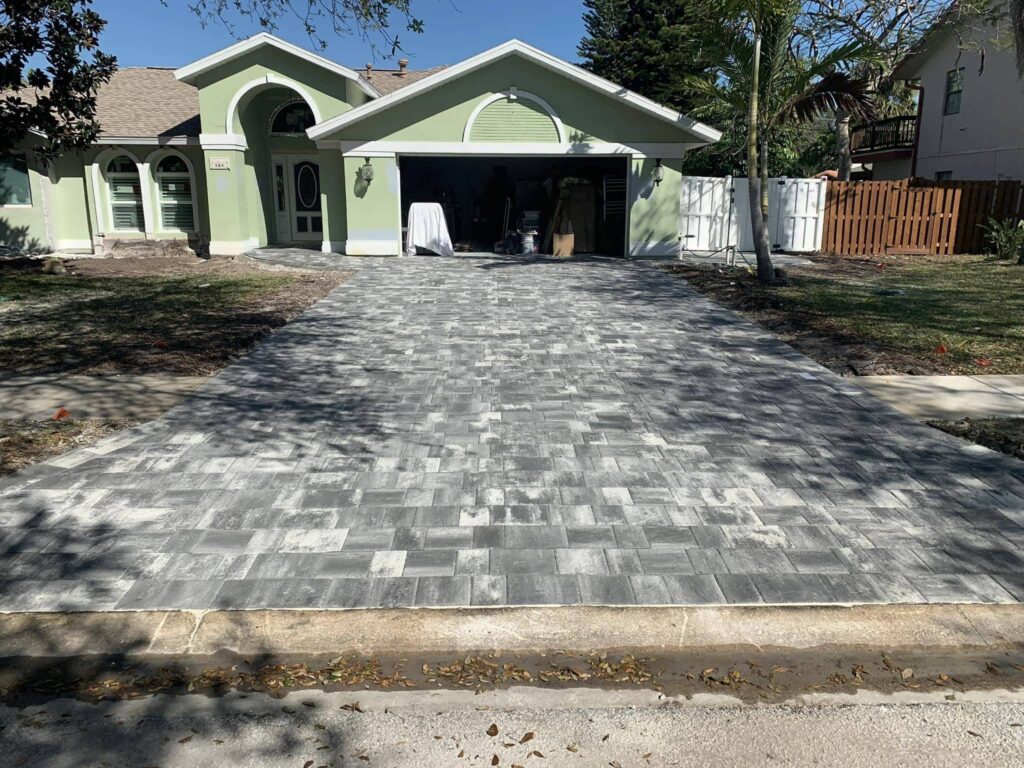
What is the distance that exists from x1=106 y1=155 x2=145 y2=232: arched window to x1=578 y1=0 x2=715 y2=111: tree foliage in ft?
64.2

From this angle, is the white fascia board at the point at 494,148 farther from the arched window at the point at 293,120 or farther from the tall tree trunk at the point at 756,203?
the tall tree trunk at the point at 756,203

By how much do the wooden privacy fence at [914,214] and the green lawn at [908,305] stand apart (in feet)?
6.53

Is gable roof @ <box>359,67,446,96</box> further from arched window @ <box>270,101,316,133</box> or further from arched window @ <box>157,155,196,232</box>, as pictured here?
arched window @ <box>157,155,196,232</box>

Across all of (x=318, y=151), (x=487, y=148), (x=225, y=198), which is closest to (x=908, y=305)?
(x=487, y=148)

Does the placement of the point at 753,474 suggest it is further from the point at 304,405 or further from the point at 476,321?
the point at 476,321

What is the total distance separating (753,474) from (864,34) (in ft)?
69.5

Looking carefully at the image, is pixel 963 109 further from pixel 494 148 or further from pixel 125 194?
pixel 125 194

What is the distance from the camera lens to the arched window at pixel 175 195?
2041cm

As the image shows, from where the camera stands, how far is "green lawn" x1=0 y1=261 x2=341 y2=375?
8656 millimetres

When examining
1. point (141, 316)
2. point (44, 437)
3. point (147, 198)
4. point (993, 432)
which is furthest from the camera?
point (147, 198)

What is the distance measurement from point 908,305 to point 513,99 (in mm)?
10265

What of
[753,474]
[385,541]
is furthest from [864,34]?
[385,541]

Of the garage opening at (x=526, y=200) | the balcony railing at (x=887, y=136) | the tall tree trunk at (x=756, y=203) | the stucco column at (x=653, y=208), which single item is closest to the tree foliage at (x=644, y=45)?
the balcony railing at (x=887, y=136)

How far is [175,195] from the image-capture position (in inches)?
807
